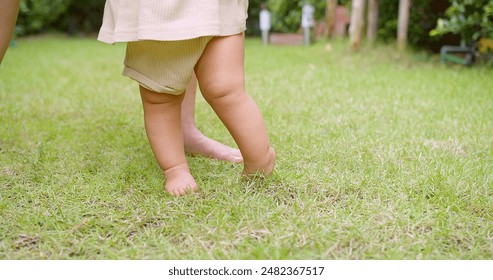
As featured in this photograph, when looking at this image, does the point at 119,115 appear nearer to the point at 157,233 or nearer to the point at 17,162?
the point at 17,162

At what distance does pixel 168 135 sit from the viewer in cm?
157

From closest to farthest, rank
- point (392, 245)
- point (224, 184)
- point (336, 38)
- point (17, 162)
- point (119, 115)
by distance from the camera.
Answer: point (392, 245) < point (224, 184) < point (17, 162) < point (119, 115) < point (336, 38)

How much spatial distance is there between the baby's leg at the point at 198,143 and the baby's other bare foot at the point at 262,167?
0.28 meters

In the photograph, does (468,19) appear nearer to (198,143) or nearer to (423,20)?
(423,20)

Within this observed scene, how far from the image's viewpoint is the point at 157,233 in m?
1.30

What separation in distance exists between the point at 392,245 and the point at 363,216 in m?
0.16

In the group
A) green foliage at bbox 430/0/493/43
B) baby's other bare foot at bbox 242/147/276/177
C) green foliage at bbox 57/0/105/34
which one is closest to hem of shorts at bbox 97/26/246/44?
baby's other bare foot at bbox 242/147/276/177

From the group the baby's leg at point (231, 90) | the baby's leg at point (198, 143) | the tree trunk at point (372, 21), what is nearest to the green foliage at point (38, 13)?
the tree trunk at point (372, 21)

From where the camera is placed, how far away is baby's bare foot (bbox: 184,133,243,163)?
6.11ft

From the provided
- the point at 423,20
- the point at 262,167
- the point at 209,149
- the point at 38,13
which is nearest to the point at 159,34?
the point at 262,167

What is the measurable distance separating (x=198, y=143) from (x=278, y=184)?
46cm

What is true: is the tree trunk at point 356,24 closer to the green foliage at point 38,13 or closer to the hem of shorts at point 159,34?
the hem of shorts at point 159,34

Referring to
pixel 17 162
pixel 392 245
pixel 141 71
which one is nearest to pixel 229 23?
pixel 141 71

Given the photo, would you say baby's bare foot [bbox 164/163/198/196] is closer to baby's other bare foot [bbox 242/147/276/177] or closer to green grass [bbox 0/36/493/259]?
green grass [bbox 0/36/493/259]
